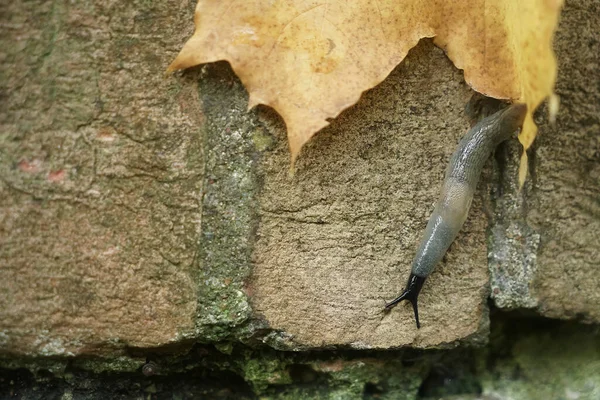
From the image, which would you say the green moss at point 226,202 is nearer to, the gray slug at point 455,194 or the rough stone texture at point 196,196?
the rough stone texture at point 196,196

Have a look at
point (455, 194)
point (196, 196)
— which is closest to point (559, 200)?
point (455, 194)

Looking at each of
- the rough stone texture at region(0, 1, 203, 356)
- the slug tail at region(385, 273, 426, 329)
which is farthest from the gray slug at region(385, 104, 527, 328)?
the rough stone texture at region(0, 1, 203, 356)

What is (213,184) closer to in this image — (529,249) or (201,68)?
(201,68)

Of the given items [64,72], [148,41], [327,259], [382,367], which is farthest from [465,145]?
[64,72]

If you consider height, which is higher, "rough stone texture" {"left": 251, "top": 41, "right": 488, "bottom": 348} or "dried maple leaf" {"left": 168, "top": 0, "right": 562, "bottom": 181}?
"dried maple leaf" {"left": 168, "top": 0, "right": 562, "bottom": 181}

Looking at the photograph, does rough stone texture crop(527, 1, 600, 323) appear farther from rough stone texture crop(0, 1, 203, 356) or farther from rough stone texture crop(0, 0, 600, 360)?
rough stone texture crop(0, 1, 203, 356)
